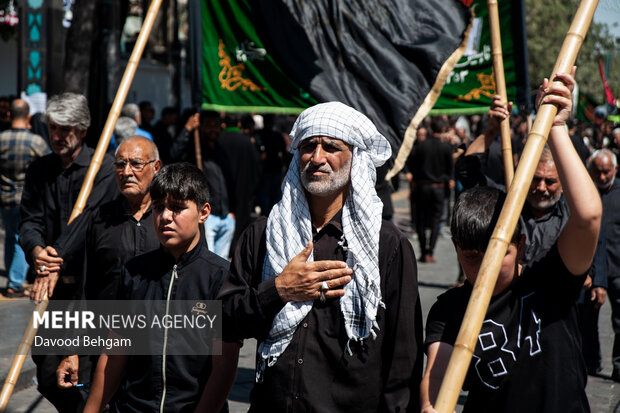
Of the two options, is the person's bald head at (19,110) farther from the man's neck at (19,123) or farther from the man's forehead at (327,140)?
the man's forehead at (327,140)

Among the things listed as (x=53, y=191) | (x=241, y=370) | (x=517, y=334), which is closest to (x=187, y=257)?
(x=517, y=334)

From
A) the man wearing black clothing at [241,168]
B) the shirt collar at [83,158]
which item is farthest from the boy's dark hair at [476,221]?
the man wearing black clothing at [241,168]

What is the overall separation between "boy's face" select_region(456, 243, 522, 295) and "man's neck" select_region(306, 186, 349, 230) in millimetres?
550

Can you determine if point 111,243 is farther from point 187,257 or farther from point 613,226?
point 613,226

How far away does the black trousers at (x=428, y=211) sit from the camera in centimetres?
1341

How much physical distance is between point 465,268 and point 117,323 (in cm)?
163

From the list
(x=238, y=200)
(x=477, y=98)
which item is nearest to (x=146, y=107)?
(x=238, y=200)

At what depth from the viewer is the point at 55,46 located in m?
11.6

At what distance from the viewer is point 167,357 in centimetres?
357

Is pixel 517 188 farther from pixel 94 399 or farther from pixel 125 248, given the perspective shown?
pixel 125 248

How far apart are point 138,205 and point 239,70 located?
2.95m

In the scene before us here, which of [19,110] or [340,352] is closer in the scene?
[340,352]

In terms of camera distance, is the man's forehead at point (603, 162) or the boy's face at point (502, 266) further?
the man's forehead at point (603, 162)

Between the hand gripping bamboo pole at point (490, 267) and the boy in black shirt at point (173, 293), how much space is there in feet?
4.03
